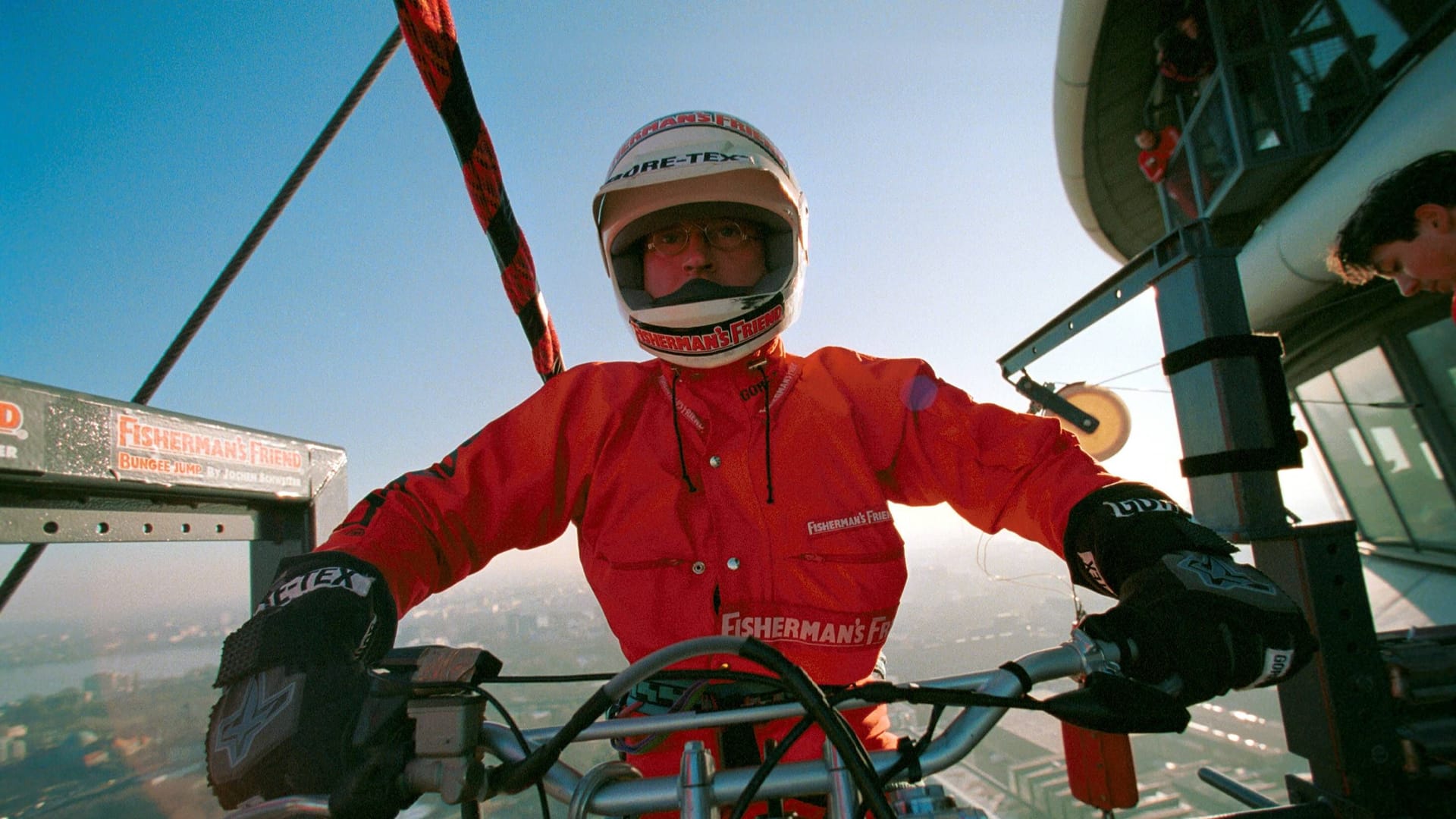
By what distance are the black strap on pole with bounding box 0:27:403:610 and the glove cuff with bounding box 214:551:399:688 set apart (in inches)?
57.1

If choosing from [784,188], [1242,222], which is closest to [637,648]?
[784,188]

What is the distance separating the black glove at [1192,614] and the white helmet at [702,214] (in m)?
1.01

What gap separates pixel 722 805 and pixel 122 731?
328cm

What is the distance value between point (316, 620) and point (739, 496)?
0.93 meters

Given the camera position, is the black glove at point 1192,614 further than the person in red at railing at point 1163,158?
No

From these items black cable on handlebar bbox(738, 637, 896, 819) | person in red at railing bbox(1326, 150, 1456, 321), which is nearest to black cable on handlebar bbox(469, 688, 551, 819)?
black cable on handlebar bbox(738, 637, 896, 819)

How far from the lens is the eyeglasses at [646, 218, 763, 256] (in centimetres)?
198

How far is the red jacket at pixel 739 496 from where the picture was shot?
4.96ft

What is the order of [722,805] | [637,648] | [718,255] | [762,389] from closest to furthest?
[722,805] → [637,648] → [762,389] → [718,255]

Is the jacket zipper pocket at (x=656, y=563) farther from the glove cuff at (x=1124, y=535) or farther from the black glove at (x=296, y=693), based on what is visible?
the glove cuff at (x=1124, y=535)

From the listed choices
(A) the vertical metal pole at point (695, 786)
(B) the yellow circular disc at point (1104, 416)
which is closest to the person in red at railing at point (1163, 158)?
(B) the yellow circular disc at point (1104, 416)

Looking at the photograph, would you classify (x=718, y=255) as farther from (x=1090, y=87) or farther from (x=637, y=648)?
(x=1090, y=87)

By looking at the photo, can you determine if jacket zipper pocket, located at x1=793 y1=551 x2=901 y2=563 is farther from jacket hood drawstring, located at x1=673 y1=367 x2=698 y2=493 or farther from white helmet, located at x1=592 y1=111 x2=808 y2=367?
white helmet, located at x1=592 y1=111 x2=808 y2=367

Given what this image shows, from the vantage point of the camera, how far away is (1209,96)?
526 centimetres
